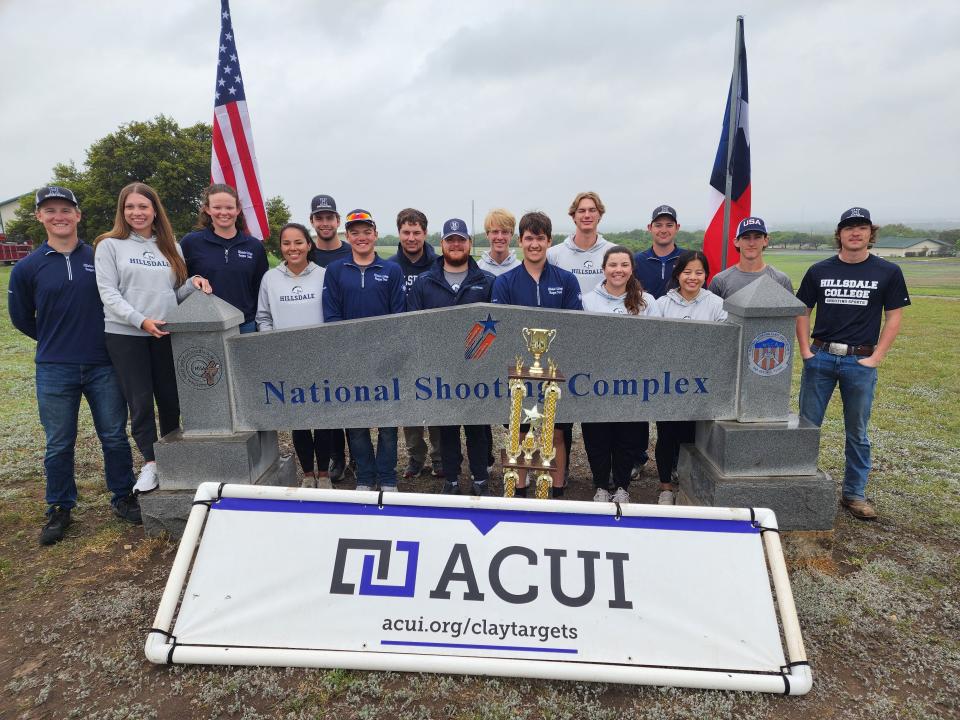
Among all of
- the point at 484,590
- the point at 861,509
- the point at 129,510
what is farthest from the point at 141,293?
the point at 861,509

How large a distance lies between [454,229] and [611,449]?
6.82ft

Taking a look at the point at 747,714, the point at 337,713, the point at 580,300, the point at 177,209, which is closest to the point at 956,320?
the point at 580,300

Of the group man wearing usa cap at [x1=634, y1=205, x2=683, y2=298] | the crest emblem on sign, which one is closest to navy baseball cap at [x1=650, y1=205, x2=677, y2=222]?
man wearing usa cap at [x1=634, y1=205, x2=683, y2=298]

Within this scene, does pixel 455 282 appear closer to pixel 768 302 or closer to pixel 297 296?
pixel 297 296

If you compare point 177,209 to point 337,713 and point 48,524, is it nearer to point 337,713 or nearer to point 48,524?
point 48,524

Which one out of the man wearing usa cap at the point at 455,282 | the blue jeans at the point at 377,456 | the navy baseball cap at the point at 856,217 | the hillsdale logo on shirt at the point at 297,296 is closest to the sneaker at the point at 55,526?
the blue jeans at the point at 377,456

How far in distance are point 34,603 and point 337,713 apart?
7.05 ft

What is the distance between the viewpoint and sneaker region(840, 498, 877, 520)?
14.7 feet

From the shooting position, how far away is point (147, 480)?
13.8ft

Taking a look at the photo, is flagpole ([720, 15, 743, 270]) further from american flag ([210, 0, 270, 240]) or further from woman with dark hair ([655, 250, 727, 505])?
american flag ([210, 0, 270, 240])

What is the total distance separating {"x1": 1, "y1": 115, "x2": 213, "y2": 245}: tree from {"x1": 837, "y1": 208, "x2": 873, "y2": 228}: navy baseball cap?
103 feet

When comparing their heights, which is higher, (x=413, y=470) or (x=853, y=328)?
(x=853, y=328)

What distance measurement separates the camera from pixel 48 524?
430cm

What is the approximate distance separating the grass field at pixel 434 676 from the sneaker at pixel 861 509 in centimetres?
11
